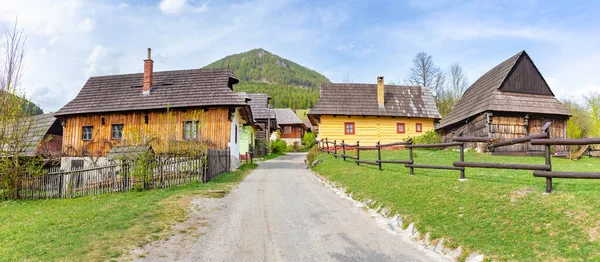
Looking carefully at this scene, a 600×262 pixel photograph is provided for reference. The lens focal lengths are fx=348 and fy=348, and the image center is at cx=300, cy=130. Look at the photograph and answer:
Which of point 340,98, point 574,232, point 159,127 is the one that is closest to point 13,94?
point 159,127

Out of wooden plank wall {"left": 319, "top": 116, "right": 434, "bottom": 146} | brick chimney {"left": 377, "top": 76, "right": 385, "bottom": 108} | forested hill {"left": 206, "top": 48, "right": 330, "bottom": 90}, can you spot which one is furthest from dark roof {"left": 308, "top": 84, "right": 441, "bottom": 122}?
forested hill {"left": 206, "top": 48, "right": 330, "bottom": 90}

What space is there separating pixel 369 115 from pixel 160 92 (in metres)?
16.3

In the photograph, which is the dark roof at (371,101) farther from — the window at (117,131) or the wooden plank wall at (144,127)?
the window at (117,131)

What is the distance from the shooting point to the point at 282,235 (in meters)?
7.04

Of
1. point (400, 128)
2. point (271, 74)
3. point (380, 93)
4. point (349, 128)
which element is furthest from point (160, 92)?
point (271, 74)

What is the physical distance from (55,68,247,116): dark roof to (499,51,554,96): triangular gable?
18.2m

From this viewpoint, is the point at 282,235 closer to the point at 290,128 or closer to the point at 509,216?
the point at 509,216

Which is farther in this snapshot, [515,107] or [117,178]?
[515,107]

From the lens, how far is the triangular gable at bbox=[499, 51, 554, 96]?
23797 millimetres

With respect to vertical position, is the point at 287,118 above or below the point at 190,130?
above

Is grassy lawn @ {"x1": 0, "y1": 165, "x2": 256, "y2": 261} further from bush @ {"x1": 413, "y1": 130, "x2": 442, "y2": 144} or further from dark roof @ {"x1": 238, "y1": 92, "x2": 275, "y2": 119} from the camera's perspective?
dark roof @ {"x1": 238, "y1": 92, "x2": 275, "y2": 119}

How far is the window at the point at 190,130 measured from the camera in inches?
849

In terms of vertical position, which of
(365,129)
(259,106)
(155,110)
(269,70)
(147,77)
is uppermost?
(269,70)

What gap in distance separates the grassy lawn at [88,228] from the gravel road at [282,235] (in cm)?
53
